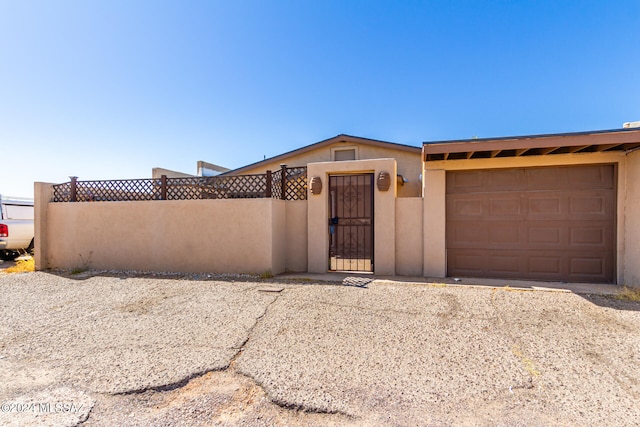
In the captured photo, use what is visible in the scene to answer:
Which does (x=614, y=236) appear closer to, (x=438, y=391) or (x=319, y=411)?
(x=438, y=391)

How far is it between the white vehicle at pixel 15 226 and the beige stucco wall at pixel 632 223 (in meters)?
18.1

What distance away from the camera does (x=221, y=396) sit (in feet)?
8.12

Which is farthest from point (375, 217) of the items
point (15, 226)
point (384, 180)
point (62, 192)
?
point (15, 226)

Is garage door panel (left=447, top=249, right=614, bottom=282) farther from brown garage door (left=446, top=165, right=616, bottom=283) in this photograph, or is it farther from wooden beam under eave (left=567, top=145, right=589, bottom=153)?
wooden beam under eave (left=567, top=145, right=589, bottom=153)

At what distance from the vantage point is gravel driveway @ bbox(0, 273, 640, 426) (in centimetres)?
226

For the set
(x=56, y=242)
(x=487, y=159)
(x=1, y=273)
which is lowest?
(x=1, y=273)

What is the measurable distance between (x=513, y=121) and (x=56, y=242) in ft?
63.7

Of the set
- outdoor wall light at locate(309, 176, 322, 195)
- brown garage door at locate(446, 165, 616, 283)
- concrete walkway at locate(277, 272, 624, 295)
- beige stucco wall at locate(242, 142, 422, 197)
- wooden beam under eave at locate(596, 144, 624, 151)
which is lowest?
concrete walkway at locate(277, 272, 624, 295)

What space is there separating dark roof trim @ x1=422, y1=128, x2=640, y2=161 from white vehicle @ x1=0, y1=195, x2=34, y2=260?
14092 mm

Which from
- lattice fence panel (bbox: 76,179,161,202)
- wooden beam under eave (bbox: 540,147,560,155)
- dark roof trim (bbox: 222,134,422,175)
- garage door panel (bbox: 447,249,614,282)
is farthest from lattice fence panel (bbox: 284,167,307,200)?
wooden beam under eave (bbox: 540,147,560,155)

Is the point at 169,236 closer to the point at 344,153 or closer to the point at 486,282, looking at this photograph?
the point at 344,153

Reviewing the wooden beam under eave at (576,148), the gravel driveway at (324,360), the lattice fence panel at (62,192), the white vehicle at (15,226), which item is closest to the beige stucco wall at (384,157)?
the wooden beam under eave at (576,148)

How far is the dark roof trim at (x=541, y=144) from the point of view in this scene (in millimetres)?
5285

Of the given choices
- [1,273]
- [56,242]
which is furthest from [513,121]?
[1,273]
